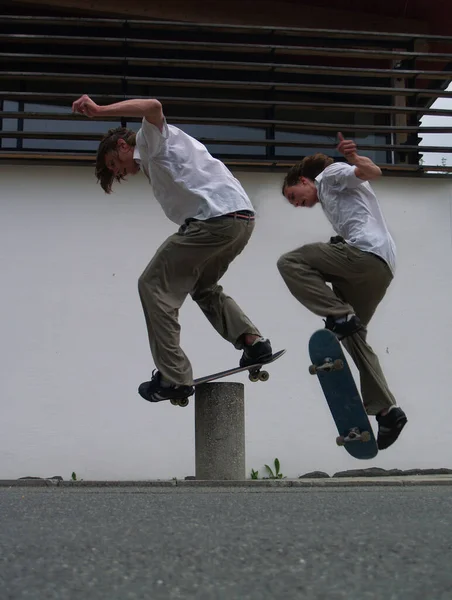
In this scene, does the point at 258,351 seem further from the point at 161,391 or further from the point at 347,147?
the point at 347,147

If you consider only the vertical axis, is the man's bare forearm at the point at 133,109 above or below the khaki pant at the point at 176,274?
above

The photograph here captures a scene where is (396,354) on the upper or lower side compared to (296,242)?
lower

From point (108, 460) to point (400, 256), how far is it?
3.49 metres

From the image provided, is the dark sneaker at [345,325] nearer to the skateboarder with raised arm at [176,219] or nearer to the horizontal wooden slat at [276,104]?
the skateboarder with raised arm at [176,219]

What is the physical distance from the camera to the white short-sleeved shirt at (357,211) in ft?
16.5

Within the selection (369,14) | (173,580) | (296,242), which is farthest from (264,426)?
(173,580)

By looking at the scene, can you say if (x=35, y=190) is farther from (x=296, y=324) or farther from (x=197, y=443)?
(x=197, y=443)

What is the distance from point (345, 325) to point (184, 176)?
1238 mm

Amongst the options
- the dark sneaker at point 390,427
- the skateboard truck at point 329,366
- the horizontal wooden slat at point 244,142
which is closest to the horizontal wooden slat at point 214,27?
the horizontal wooden slat at point 244,142

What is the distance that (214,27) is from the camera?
8.98m

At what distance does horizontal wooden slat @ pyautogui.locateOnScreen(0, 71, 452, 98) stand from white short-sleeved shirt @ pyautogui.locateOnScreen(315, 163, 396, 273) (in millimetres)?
4158

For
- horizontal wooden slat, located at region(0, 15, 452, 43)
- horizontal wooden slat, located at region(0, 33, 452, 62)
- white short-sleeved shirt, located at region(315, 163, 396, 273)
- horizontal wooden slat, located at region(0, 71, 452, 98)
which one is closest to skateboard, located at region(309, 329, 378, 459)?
white short-sleeved shirt, located at region(315, 163, 396, 273)

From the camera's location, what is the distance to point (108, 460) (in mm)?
8148

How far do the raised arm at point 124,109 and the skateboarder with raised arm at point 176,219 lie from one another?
17cm
